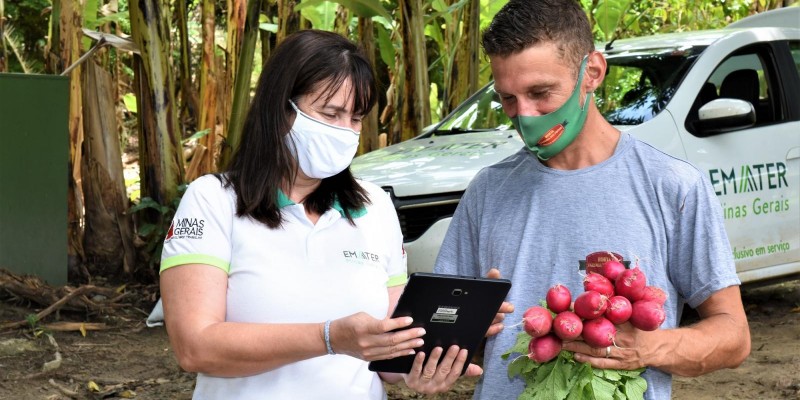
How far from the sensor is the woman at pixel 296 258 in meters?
2.30

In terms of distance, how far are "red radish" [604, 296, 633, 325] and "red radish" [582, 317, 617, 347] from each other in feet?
0.05

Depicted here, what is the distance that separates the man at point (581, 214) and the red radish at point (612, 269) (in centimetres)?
6

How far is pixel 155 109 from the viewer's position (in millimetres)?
7672

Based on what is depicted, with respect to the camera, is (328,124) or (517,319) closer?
(517,319)

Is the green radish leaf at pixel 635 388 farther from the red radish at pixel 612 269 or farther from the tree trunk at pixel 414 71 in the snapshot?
the tree trunk at pixel 414 71

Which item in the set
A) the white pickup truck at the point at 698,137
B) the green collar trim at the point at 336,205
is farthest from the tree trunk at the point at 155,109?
the green collar trim at the point at 336,205

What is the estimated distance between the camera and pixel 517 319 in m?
2.39

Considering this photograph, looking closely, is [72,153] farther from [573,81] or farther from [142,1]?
[573,81]

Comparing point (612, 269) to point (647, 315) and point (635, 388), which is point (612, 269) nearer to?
point (647, 315)

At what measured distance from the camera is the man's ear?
2.46 meters

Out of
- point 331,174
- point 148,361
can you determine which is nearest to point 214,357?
point 331,174

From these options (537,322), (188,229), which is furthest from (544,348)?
(188,229)

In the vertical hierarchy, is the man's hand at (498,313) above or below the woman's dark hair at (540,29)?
below

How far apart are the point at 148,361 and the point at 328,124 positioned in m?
4.16
